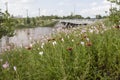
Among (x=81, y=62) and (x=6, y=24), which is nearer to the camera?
(x=81, y=62)

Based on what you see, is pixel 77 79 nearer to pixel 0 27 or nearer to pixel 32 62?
pixel 32 62

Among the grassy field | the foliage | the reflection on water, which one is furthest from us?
the reflection on water

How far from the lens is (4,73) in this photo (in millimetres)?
6375

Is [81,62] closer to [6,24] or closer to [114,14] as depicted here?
[6,24]

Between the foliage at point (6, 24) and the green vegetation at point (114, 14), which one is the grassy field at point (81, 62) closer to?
the foliage at point (6, 24)

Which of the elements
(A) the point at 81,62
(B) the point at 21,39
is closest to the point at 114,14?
(B) the point at 21,39

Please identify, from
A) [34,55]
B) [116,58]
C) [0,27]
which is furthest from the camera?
[0,27]

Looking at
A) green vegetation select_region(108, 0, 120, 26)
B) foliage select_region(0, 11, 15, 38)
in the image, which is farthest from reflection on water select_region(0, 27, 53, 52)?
green vegetation select_region(108, 0, 120, 26)

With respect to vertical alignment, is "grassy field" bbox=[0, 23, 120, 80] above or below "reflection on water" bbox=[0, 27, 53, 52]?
above

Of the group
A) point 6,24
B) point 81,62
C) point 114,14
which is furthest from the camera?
point 114,14

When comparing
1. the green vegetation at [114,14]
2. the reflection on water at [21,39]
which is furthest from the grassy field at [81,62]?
the green vegetation at [114,14]

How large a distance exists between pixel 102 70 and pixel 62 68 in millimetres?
778

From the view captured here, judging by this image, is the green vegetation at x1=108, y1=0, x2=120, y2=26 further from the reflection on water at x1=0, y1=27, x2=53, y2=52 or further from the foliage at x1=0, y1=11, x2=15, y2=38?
the foliage at x1=0, y1=11, x2=15, y2=38

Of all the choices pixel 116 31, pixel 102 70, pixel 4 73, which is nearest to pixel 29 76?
pixel 4 73
